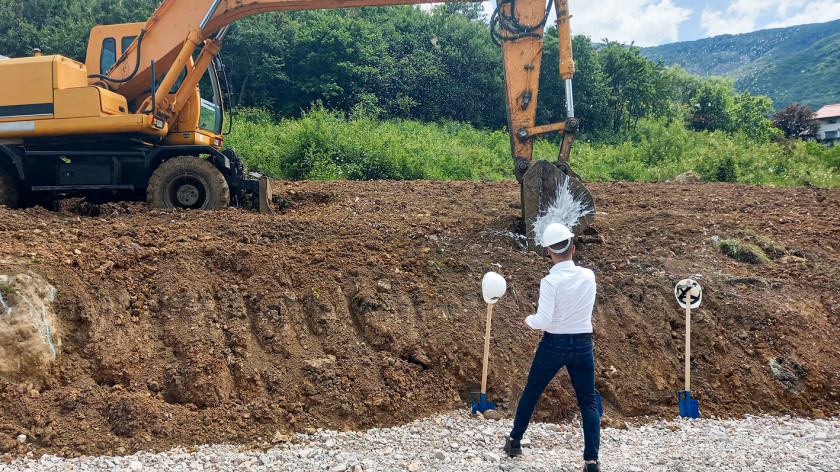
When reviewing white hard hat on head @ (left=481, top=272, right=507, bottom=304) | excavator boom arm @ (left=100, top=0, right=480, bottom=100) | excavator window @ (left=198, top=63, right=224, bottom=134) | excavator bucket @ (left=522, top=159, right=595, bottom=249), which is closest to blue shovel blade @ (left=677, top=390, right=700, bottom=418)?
white hard hat on head @ (left=481, top=272, right=507, bottom=304)

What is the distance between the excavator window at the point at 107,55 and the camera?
802cm

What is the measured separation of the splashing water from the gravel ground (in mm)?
2475

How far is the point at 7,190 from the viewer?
7.57 m

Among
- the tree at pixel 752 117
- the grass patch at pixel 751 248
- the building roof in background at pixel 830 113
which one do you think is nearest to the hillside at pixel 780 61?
the building roof in background at pixel 830 113

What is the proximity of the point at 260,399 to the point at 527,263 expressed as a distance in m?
3.09

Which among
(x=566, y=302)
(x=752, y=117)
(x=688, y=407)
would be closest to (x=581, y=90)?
(x=752, y=117)

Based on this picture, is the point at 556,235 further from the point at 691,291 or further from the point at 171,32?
the point at 171,32

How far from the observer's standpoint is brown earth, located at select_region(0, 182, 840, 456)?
4.34m

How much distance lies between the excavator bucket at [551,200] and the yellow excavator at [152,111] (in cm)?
4

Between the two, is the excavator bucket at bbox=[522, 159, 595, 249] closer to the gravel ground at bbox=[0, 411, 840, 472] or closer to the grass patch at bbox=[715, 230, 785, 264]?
the grass patch at bbox=[715, 230, 785, 264]

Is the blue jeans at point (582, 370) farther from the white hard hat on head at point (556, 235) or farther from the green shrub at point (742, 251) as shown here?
the green shrub at point (742, 251)

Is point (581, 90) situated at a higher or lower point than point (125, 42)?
higher

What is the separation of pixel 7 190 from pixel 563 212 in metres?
7.00

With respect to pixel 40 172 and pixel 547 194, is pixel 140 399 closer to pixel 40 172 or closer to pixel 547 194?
pixel 547 194
